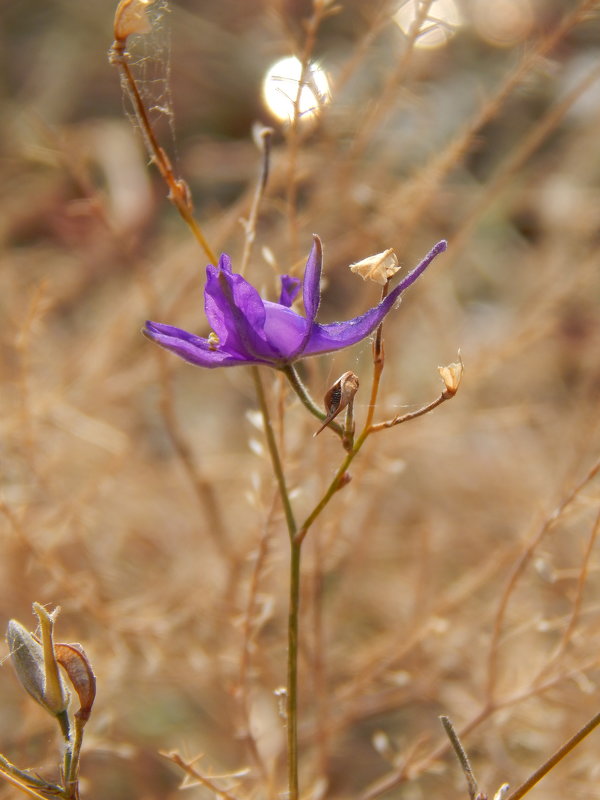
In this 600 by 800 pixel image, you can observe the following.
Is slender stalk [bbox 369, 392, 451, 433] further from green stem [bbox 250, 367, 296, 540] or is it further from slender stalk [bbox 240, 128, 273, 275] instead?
slender stalk [bbox 240, 128, 273, 275]

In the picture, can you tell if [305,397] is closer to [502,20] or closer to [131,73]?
[131,73]

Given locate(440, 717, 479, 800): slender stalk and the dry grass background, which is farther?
the dry grass background

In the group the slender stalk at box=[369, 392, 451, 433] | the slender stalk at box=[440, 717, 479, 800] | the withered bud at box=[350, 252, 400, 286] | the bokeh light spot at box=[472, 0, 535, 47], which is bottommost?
the slender stalk at box=[440, 717, 479, 800]

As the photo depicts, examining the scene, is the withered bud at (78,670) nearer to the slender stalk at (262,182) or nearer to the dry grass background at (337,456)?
the dry grass background at (337,456)

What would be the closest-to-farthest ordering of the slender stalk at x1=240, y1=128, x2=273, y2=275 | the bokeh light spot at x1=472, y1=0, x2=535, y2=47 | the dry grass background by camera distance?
the slender stalk at x1=240, y1=128, x2=273, y2=275, the dry grass background, the bokeh light spot at x1=472, y1=0, x2=535, y2=47

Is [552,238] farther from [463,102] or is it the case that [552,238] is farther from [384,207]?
[384,207]

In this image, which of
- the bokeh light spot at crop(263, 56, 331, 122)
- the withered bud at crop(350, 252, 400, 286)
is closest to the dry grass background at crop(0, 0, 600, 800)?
the bokeh light spot at crop(263, 56, 331, 122)

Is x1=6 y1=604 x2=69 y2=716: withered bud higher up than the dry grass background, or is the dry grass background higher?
the dry grass background

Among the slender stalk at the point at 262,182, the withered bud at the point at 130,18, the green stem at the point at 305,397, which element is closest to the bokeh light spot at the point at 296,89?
the slender stalk at the point at 262,182
